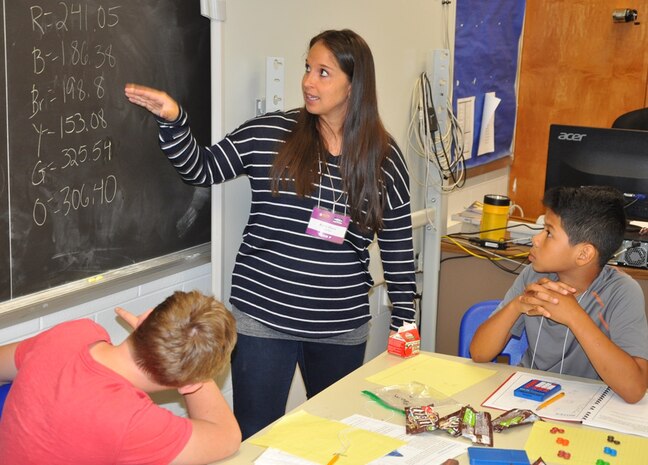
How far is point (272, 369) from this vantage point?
2414mm

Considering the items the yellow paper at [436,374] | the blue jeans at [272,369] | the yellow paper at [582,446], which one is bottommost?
the blue jeans at [272,369]

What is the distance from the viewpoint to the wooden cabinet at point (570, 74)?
16.2 feet

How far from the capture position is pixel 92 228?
2.27m

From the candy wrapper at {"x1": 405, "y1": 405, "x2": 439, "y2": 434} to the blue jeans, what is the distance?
62 centimetres

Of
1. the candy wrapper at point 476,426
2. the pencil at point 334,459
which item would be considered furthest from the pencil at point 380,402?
the pencil at point 334,459

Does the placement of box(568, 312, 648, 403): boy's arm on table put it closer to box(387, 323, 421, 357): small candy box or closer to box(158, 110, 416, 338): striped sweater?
box(387, 323, 421, 357): small candy box

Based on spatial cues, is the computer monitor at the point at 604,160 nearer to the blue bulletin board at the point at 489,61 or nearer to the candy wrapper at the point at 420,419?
the blue bulletin board at the point at 489,61

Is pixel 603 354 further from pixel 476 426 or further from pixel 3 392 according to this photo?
pixel 3 392

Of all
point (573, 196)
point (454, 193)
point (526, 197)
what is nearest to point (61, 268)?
point (573, 196)

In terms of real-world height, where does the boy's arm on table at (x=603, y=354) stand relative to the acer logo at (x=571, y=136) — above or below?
below

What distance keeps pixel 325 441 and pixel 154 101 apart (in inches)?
39.6

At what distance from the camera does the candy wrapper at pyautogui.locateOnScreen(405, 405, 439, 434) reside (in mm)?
1784

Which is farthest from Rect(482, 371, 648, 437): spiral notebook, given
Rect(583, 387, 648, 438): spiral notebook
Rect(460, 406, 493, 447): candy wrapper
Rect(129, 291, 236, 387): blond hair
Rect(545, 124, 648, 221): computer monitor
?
Rect(545, 124, 648, 221): computer monitor

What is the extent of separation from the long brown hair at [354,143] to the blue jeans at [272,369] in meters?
0.41
